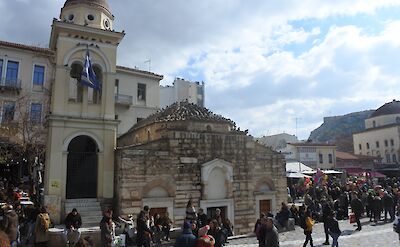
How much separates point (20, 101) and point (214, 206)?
15.9 meters

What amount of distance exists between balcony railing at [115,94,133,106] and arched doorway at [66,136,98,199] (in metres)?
12.9

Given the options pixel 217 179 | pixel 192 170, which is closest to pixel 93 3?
pixel 192 170

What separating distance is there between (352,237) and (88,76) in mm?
12340

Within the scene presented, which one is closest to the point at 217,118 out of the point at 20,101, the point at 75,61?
the point at 75,61

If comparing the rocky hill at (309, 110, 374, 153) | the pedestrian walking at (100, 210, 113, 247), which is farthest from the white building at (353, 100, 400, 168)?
the pedestrian walking at (100, 210, 113, 247)

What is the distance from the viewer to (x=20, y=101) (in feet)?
75.1

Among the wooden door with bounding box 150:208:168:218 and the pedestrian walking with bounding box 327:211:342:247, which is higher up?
the wooden door with bounding box 150:208:168:218

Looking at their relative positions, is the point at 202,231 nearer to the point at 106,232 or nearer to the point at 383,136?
the point at 106,232

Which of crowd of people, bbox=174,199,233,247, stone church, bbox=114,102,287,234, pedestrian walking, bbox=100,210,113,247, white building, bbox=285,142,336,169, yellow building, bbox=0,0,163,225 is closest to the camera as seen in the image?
crowd of people, bbox=174,199,233,247

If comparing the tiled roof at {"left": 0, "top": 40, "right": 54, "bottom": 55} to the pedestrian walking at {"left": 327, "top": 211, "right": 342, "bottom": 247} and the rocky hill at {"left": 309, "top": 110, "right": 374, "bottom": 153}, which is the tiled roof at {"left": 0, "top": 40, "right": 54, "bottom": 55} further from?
the rocky hill at {"left": 309, "top": 110, "right": 374, "bottom": 153}

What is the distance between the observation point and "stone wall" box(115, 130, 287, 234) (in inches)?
538

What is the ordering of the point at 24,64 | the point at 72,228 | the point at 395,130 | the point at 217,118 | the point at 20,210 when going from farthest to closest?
the point at 395,130
the point at 24,64
the point at 217,118
the point at 20,210
the point at 72,228

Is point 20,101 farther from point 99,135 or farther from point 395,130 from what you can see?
point 395,130

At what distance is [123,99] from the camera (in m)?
27.4
